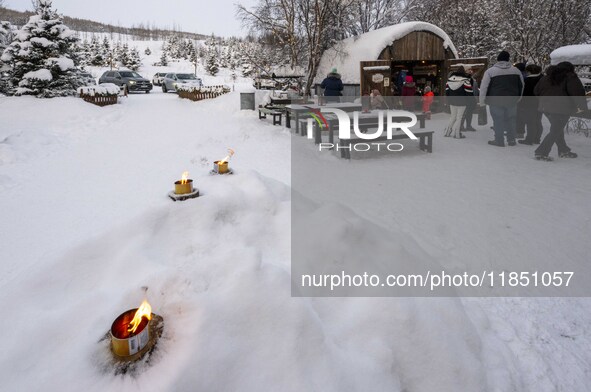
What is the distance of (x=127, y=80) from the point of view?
26531 millimetres

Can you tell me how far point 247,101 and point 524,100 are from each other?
11.0m

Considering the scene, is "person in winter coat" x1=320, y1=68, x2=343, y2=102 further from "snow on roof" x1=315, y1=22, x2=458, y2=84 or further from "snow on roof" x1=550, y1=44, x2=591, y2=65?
→ "snow on roof" x1=550, y1=44, x2=591, y2=65

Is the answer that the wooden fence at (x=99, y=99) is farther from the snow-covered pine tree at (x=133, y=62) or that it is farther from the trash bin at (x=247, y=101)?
the snow-covered pine tree at (x=133, y=62)

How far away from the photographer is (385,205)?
205 inches

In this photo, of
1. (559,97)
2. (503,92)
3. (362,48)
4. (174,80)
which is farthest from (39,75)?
(559,97)

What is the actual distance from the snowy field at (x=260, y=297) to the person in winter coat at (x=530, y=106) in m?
2.76

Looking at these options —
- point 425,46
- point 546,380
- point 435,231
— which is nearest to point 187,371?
point 546,380

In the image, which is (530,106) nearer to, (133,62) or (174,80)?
(174,80)

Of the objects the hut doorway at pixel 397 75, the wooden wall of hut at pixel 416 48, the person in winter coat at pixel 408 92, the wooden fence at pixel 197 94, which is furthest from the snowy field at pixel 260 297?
the wooden fence at pixel 197 94

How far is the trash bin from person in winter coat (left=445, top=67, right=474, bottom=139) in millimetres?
8785

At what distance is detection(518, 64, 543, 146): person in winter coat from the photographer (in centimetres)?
888

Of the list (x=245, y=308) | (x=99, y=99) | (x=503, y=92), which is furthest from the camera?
(x=99, y=99)

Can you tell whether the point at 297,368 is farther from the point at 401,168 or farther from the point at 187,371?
the point at 401,168

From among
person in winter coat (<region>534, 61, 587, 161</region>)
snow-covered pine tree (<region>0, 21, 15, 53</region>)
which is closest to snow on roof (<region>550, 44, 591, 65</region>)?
person in winter coat (<region>534, 61, 587, 161</region>)
